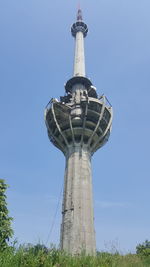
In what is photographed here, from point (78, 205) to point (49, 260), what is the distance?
17576 mm

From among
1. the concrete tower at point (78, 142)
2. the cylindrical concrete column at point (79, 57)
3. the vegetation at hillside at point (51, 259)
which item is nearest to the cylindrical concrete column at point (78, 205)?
the concrete tower at point (78, 142)

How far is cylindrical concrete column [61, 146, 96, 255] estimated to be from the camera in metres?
26.4

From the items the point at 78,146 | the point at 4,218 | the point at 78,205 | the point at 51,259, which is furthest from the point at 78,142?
the point at 51,259

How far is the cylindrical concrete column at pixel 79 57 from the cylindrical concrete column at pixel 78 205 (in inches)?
564

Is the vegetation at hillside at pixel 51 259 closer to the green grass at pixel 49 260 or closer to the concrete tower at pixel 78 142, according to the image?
the green grass at pixel 49 260

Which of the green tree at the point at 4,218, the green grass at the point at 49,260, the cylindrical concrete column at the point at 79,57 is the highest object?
the cylindrical concrete column at the point at 79,57

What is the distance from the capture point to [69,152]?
32188 millimetres

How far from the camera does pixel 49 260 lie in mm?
10664

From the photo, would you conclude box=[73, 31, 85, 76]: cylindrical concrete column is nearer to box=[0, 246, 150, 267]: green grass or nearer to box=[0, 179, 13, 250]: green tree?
box=[0, 179, 13, 250]: green tree

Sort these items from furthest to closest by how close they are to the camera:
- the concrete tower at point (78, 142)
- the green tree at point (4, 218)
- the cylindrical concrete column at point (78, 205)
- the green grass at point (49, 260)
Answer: the concrete tower at point (78, 142) < the cylindrical concrete column at point (78, 205) < the green tree at point (4, 218) < the green grass at point (49, 260)

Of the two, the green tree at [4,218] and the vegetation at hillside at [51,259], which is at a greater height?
the green tree at [4,218]

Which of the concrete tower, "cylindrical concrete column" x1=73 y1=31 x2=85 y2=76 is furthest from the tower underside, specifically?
"cylindrical concrete column" x1=73 y1=31 x2=85 y2=76

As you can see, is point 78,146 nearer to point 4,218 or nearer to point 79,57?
point 4,218

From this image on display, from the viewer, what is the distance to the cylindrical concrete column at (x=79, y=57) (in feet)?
138
